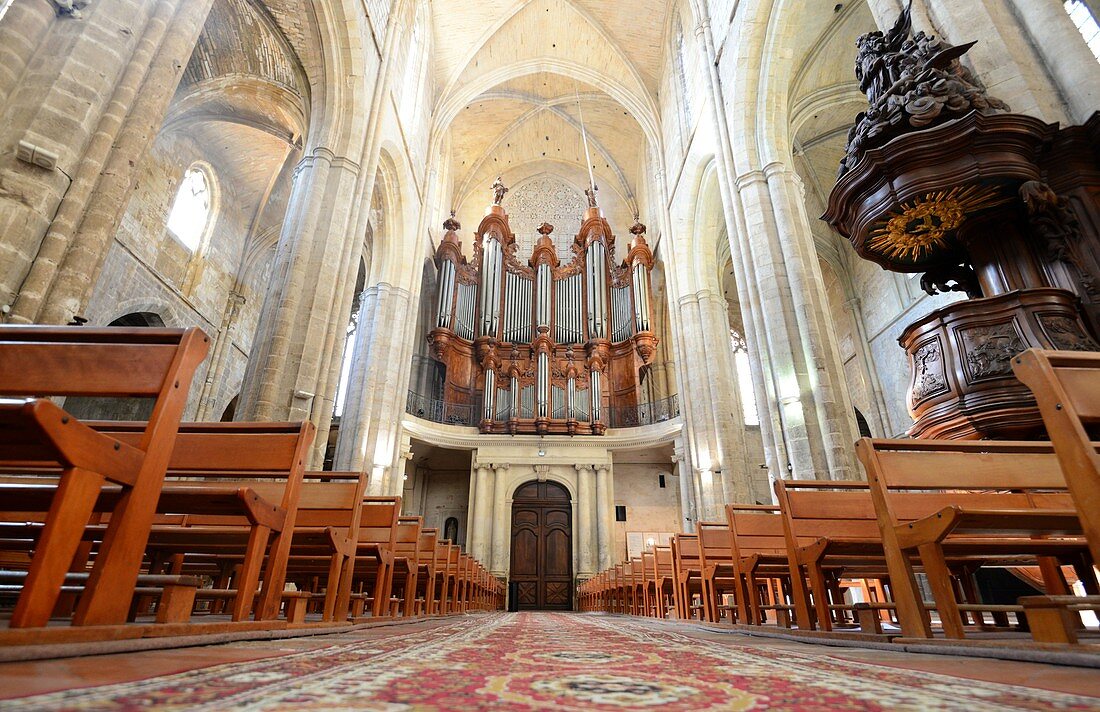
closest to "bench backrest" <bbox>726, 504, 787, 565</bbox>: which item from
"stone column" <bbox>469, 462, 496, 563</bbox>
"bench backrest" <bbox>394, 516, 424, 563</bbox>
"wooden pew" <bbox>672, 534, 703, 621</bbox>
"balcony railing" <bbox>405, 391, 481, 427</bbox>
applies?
"wooden pew" <bbox>672, 534, 703, 621</bbox>

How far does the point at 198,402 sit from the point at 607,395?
1045 cm

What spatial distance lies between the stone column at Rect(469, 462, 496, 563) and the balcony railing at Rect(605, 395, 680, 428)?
12.5 feet

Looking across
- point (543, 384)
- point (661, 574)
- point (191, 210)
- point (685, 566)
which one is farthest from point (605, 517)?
point (191, 210)

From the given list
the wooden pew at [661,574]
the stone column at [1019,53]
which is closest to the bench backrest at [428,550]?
the wooden pew at [661,574]

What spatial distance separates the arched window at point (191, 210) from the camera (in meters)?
12.4

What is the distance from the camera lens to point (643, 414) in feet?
50.6

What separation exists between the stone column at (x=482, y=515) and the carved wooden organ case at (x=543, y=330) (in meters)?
1.26

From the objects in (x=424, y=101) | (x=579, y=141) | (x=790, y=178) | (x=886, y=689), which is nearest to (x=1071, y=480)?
(x=886, y=689)

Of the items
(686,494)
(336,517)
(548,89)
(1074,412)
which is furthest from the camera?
(548,89)

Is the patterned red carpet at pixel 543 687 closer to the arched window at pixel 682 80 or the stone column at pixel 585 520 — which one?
the arched window at pixel 682 80

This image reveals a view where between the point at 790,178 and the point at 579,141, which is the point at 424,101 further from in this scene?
the point at 790,178

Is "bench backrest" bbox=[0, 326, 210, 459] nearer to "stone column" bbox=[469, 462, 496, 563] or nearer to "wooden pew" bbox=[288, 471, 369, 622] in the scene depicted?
"wooden pew" bbox=[288, 471, 369, 622]

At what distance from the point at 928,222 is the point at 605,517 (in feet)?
37.3

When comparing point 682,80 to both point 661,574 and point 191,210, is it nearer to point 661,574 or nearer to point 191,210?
point 661,574
